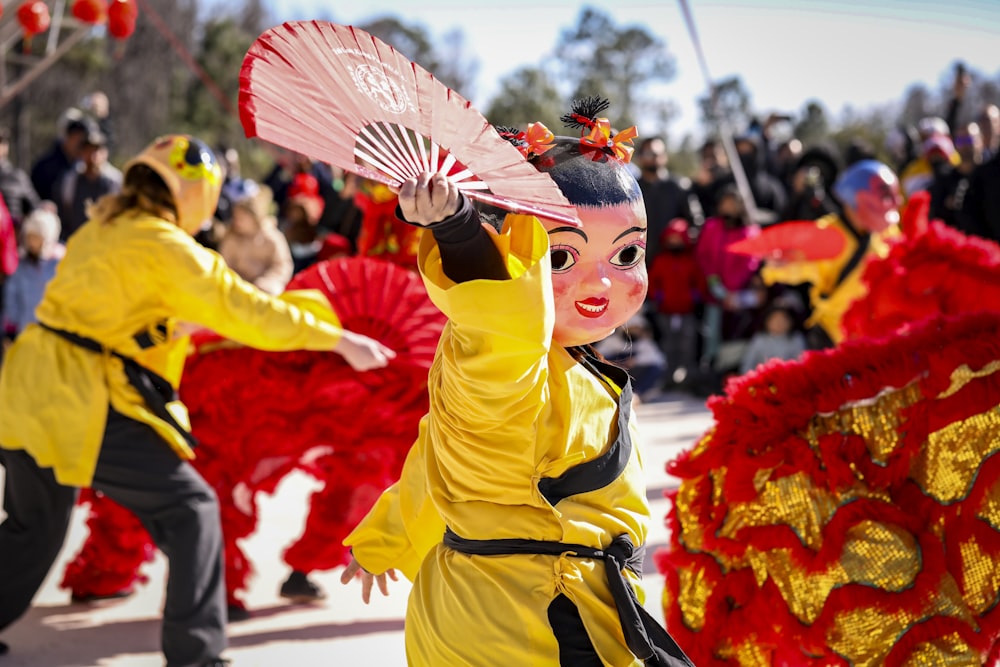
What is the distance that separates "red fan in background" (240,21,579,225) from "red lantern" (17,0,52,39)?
629 cm

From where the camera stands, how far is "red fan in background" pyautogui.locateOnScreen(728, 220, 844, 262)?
4711 mm

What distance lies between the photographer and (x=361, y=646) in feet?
12.2

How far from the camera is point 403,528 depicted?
6.80ft

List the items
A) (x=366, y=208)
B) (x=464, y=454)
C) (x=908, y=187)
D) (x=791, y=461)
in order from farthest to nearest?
(x=908, y=187)
(x=366, y=208)
(x=791, y=461)
(x=464, y=454)

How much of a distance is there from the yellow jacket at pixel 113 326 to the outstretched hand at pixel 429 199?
188 cm

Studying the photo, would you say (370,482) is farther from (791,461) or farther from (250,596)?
(791,461)

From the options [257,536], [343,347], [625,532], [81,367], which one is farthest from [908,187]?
[625,532]

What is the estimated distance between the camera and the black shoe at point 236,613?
3990 mm

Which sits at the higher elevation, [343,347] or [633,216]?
[633,216]

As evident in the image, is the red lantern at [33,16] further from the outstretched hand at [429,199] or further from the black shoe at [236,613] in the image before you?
the outstretched hand at [429,199]

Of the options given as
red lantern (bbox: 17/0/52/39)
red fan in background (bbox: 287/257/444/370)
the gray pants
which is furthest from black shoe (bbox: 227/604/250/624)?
red lantern (bbox: 17/0/52/39)

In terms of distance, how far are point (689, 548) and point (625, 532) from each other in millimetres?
512

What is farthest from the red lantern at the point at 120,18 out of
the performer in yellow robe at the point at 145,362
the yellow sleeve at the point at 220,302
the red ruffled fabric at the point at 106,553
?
the yellow sleeve at the point at 220,302

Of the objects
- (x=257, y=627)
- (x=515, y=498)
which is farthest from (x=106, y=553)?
(x=515, y=498)
